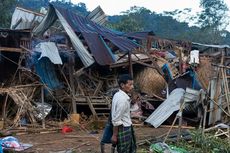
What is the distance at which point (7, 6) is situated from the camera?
961 inches

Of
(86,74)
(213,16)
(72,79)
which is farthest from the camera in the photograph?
(213,16)

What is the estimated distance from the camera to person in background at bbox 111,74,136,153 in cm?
577

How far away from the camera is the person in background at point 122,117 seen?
577 centimetres

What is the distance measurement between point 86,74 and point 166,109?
3111mm

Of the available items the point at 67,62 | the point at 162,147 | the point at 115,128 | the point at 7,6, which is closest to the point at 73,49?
the point at 67,62

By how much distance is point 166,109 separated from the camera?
12.9 metres

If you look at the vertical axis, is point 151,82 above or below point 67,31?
below

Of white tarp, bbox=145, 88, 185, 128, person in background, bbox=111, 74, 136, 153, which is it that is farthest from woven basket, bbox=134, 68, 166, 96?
person in background, bbox=111, 74, 136, 153

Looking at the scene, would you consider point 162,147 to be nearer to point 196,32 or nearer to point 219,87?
point 219,87

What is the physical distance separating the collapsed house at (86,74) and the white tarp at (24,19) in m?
1.37

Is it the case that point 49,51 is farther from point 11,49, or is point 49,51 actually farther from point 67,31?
point 11,49

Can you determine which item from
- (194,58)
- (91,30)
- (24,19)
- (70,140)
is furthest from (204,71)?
(24,19)

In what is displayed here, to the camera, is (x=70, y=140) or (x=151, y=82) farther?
(x=151, y=82)

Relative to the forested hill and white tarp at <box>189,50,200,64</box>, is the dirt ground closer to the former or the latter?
white tarp at <box>189,50,200,64</box>
